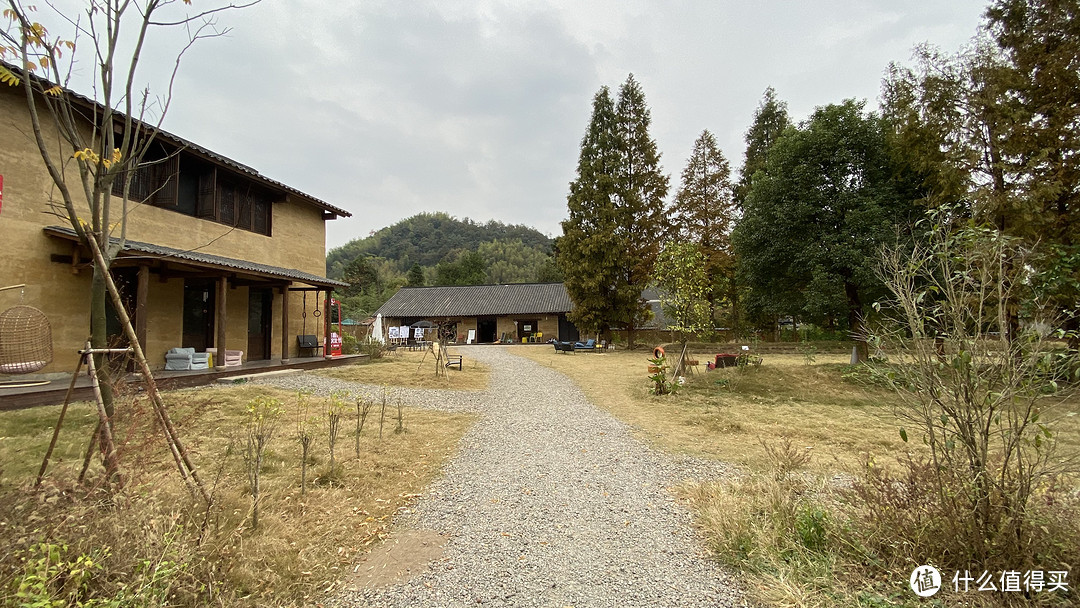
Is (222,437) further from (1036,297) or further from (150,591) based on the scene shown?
(1036,297)

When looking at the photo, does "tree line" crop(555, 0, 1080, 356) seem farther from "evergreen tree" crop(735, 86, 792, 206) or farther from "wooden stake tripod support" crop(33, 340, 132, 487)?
"evergreen tree" crop(735, 86, 792, 206)

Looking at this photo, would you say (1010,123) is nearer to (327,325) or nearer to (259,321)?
(327,325)

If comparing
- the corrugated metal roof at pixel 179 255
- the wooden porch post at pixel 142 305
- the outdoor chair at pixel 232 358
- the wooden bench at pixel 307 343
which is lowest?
the outdoor chair at pixel 232 358

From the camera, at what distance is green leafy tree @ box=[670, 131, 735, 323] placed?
25125 millimetres

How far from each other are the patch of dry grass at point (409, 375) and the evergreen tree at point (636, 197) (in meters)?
12.4

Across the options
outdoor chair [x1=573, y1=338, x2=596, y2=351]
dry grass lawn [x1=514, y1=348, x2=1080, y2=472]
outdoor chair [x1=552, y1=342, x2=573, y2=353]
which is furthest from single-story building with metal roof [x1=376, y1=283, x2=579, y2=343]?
dry grass lawn [x1=514, y1=348, x2=1080, y2=472]

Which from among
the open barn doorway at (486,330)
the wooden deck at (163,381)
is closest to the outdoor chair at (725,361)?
the wooden deck at (163,381)

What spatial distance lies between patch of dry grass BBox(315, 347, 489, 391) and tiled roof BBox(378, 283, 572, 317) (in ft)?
61.2

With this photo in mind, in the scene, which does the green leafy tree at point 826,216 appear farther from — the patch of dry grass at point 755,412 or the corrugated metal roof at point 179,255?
the corrugated metal roof at point 179,255

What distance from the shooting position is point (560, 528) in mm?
3459

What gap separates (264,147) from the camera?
636 centimetres

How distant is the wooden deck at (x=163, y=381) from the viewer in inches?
265

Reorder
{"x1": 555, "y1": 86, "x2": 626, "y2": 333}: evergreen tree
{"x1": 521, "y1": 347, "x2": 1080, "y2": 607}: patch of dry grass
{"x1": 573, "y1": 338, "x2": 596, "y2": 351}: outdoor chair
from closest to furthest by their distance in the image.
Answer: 1. {"x1": 521, "y1": 347, "x2": 1080, "y2": 607}: patch of dry grass
2. {"x1": 573, "y1": 338, "x2": 596, "y2": 351}: outdoor chair
3. {"x1": 555, "y1": 86, "x2": 626, "y2": 333}: evergreen tree

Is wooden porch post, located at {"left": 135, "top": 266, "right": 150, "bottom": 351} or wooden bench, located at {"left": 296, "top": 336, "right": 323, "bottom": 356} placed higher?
wooden porch post, located at {"left": 135, "top": 266, "right": 150, "bottom": 351}
